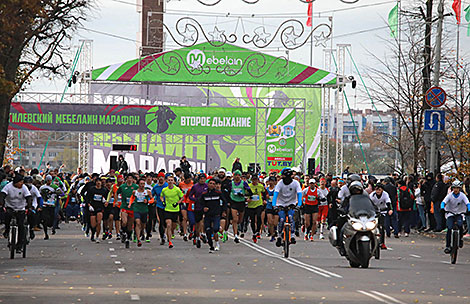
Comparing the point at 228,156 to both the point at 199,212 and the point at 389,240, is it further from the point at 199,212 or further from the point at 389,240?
the point at 199,212

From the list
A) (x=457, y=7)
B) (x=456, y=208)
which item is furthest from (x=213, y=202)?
(x=457, y=7)

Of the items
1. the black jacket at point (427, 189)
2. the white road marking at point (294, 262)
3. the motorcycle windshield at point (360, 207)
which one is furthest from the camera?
the black jacket at point (427, 189)

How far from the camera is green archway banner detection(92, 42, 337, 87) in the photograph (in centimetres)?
4597

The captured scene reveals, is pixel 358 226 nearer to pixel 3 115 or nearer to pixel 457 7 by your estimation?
pixel 457 7

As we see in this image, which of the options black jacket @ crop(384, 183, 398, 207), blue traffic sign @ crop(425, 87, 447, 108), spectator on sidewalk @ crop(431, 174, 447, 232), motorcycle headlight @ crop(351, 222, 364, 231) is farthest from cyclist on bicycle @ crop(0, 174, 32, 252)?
black jacket @ crop(384, 183, 398, 207)

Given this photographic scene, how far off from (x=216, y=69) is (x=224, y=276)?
31066 millimetres

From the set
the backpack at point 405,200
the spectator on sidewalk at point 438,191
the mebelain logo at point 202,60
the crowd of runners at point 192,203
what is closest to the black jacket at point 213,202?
the crowd of runners at point 192,203

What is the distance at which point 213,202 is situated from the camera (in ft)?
74.4

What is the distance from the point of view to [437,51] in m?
28.2

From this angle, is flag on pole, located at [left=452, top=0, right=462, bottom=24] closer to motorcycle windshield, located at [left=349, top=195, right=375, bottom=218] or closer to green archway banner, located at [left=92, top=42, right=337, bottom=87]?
motorcycle windshield, located at [left=349, top=195, right=375, bottom=218]

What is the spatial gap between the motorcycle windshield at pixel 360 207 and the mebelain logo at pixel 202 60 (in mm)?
29094

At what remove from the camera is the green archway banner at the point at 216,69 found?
46.0 metres

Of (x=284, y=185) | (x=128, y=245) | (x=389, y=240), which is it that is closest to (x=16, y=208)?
(x=128, y=245)

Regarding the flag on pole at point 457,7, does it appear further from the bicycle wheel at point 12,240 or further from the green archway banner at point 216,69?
the green archway banner at point 216,69
